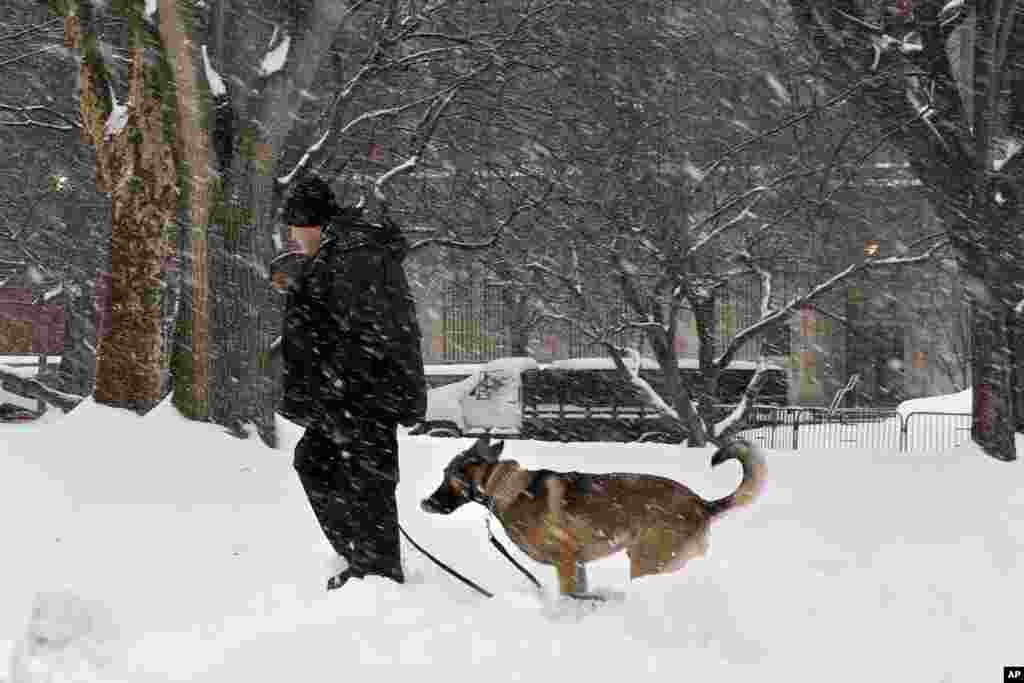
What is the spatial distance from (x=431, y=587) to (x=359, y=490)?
557 mm

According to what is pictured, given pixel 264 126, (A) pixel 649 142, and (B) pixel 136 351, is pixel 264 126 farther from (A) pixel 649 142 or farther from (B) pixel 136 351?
(A) pixel 649 142

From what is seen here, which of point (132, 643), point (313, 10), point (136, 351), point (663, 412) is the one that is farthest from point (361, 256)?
point (663, 412)

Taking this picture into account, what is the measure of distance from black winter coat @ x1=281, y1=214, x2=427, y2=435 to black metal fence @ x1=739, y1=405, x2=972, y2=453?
18.0m

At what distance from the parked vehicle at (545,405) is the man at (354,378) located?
17778 millimetres

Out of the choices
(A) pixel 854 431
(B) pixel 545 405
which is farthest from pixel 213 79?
(A) pixel 854 431

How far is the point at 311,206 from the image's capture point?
212 inches

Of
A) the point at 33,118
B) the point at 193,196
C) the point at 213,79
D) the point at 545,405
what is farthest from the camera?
the point at 545,405

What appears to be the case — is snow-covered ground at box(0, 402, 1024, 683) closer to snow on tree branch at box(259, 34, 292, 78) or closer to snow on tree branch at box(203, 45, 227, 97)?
snow on tree branch at box(203, 45, 227, 97)

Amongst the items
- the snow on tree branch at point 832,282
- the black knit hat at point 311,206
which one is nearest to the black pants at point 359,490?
the black knit hat at point 311,206

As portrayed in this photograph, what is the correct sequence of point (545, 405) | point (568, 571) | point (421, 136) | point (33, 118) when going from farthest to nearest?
point (545, 405) < point (33, 118) < point (421, 136) < point (568, 571)

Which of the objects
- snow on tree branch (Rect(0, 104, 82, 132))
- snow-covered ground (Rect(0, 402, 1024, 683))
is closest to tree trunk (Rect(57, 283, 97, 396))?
snow on tree branch (Rect(0, 104, 82, 132))

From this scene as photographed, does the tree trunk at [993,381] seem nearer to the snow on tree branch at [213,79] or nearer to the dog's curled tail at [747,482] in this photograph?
the dog's curled tail at [747,482]

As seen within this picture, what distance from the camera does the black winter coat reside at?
5176 mm

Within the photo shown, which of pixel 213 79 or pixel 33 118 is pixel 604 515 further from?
pixel 33 118
